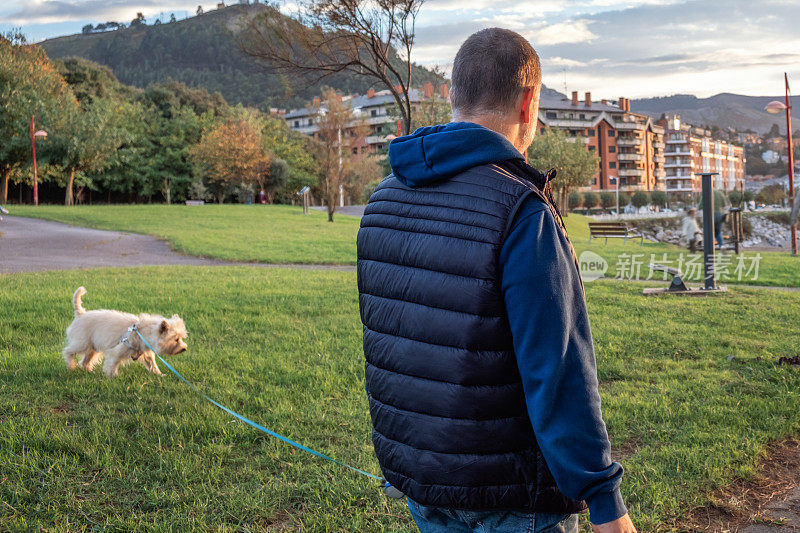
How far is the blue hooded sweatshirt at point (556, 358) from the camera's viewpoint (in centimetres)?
139

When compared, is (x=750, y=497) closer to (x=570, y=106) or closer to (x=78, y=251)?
(x=78, y=251)

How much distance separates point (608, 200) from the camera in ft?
269

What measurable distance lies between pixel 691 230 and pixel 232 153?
38928mm

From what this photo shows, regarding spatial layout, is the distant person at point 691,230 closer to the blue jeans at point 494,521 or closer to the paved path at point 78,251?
the paved path at point 78,251

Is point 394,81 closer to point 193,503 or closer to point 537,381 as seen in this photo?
point 193,503

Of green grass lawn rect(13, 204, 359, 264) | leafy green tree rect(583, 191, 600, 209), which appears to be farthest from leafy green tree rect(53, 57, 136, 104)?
leafy green tree rect(583, 191, 600, 209)

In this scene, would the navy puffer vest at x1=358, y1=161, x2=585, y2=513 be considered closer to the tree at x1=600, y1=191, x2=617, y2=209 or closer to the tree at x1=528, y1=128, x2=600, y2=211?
the tree at x1=528, y1=128, x2=600, y2=211

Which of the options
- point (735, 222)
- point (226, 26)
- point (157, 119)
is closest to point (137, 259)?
point (226, 26)

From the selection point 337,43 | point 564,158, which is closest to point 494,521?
point 337,43

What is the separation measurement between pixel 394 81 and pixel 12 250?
37.3ft

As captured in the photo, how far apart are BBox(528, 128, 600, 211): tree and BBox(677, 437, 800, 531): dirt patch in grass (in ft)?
162

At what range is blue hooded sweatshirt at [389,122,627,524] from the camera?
1.39 metres

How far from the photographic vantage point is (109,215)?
28672 mm

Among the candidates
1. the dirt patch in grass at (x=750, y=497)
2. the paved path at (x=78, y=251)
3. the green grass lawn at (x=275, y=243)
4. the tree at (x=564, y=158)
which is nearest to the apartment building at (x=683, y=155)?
the tree at (x=564, y=158)
